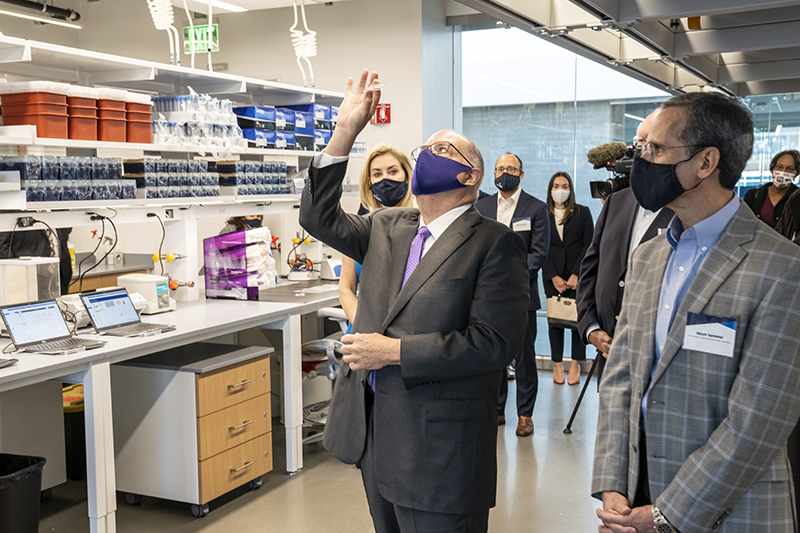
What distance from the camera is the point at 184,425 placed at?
11.3ft

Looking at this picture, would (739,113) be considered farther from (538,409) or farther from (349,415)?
(538,409)

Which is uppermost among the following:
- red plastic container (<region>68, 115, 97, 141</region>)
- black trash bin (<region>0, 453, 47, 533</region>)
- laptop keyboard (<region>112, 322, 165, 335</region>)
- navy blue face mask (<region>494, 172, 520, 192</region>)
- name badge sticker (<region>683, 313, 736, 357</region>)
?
red plastic container (<region>68, 115, 97, 141</region>)

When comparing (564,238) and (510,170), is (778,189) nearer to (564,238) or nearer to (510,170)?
(564,238)

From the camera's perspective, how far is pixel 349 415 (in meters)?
2.00

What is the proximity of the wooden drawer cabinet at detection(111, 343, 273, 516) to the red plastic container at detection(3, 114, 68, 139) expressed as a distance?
1.15 metres

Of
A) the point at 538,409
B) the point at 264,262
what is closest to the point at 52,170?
the point at 264,262

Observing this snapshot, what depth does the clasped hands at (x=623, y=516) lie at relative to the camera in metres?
1.49

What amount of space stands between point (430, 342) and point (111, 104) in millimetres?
2554

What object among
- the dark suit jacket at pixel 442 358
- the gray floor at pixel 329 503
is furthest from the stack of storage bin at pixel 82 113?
the dark suit jacket at pixel 442 358

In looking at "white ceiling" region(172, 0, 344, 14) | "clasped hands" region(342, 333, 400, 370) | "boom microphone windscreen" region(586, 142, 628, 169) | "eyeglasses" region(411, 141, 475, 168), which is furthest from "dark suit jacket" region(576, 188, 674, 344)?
"white ceiling" region(172, 0, 344, 14)

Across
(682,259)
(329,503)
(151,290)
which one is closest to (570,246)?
(329,503)

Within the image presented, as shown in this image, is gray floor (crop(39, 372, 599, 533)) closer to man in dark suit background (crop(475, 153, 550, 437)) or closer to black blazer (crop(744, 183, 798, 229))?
man in dark suit background (crop(475, 153, 550, 437))

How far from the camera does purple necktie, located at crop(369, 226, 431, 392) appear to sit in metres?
1.97

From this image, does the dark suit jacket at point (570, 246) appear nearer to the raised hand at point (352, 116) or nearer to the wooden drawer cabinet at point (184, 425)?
the wooden drawer cabinet at point (184, 425)
